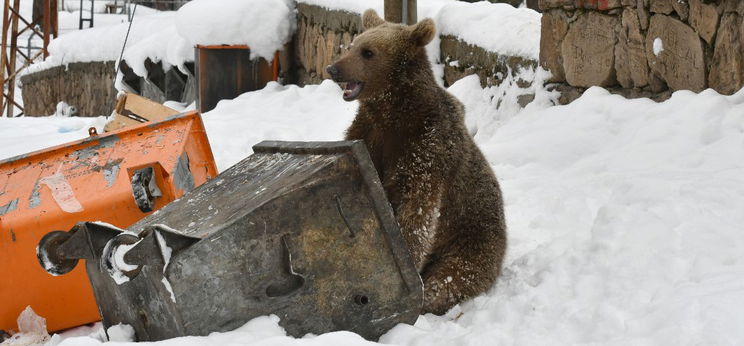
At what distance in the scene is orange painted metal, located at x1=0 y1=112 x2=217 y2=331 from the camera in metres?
3.95

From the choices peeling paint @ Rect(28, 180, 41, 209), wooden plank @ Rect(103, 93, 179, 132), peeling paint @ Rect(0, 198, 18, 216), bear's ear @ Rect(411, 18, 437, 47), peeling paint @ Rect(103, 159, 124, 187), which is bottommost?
wooden plank @ Rect(103, 93, 179, 132)

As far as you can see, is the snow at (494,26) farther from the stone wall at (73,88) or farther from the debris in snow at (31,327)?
the stone wall at (73,88)

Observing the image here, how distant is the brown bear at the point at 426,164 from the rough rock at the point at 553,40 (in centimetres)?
242

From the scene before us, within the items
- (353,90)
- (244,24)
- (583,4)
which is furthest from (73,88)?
(353,90)

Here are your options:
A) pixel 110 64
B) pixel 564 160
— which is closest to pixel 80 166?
pixel 564 160

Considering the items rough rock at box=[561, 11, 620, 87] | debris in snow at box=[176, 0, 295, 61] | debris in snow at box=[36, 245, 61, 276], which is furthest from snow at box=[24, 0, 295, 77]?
debris in snow at box=[36, 245, 61, 276]

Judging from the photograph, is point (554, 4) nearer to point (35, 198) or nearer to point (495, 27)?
point (495, 27)

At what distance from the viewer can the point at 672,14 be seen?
Answer: 5.43 metres

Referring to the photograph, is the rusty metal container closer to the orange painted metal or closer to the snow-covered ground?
the snow-covered ground

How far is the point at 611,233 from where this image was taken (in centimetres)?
409

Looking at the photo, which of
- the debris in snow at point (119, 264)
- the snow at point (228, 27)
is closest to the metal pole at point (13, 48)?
the snow at point (228, 27)

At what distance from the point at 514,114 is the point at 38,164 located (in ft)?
12.2

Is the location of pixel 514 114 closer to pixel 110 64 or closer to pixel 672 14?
pixel 672 14

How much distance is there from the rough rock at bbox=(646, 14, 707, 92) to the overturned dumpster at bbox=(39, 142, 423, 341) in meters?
2.71
